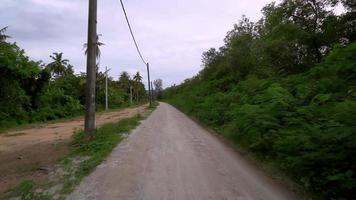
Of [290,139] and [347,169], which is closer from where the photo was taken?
[347,169]

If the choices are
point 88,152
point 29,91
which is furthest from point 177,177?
point 29,91

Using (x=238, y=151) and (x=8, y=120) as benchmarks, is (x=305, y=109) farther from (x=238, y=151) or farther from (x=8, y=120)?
(x=8, y=120)

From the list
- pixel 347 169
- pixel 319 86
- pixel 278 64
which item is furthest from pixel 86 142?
pixel 278 64

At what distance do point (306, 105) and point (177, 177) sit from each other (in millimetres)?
5001

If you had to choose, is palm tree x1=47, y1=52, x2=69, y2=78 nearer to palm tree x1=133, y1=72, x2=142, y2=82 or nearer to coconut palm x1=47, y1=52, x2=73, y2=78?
coconut palm x1=47, y1=52, x2=73, y2=78

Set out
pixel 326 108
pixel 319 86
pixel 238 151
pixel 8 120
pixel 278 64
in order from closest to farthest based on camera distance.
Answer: pixel 326 108 < pixel 319 86 < pixel 238 151 < pixel 278 64 < pixel 8 120

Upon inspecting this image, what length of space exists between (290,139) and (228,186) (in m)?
1.89

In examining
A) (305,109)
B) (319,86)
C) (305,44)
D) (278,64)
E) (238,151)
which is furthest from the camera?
(278,64)

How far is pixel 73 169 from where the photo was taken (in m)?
8.66

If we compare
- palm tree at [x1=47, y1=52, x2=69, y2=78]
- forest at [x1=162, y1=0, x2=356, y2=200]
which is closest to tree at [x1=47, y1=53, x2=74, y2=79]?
palm tree at [x1=47, y1=52, x2=69, y2=78]

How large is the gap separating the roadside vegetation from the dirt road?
0.24 metres

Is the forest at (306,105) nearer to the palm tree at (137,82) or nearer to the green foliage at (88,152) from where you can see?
the green foliage at (88,152)

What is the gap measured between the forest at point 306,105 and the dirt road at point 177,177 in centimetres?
68

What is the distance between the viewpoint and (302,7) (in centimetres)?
2177
